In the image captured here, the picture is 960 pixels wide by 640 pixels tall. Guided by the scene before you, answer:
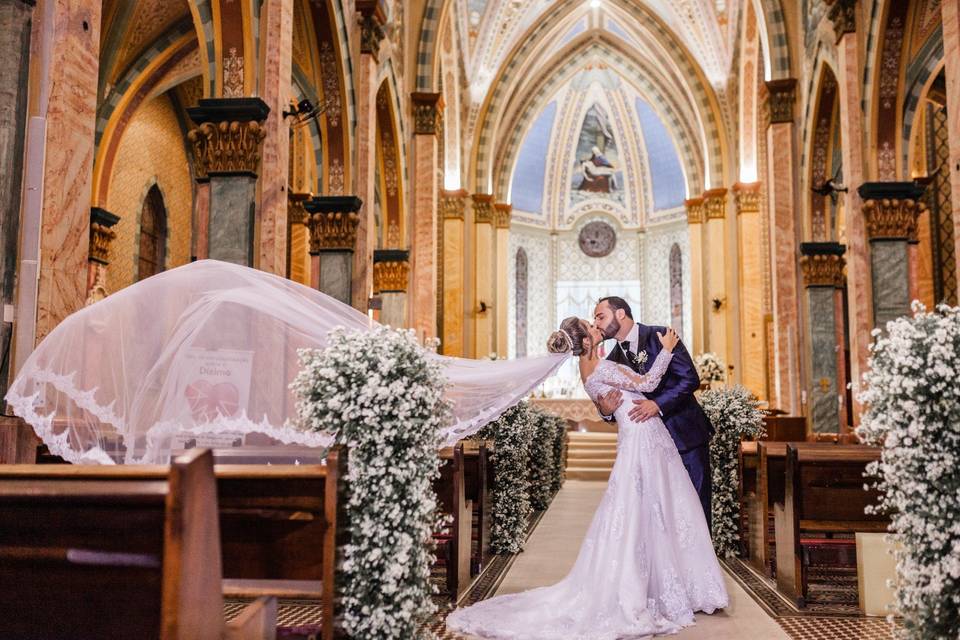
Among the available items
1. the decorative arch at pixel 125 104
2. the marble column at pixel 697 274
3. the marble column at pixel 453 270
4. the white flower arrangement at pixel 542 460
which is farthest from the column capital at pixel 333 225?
the marble column at pixel 697 274

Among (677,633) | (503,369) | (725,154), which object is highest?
(725,154)

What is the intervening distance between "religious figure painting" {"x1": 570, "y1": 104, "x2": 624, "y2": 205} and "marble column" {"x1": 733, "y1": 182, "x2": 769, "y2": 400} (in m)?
7.85

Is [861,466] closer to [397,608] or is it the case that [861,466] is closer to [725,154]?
[397,608]

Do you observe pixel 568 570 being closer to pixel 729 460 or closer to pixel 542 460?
pixel 729 460

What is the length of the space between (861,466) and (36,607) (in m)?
4.67

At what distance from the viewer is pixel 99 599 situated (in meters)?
2.04

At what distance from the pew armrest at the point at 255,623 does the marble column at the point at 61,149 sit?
10.8ft

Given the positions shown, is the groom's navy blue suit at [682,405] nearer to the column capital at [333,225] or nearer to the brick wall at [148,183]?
the column capital at [333,225]

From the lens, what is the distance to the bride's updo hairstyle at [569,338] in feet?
14.6

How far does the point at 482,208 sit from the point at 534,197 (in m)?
6.26

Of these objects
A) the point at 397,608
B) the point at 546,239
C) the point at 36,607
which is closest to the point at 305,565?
the point at 397,608

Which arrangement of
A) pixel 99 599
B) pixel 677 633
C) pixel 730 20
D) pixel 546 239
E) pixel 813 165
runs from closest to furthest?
pixel 99 599 → pixel 677 633 → pixel 813 165 → pixel 730 20 → pixel 546 239

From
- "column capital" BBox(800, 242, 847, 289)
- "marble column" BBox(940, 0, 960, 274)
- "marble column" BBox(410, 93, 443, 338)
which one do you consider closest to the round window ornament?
"marble column" BBox(410, 93, 443, 338)

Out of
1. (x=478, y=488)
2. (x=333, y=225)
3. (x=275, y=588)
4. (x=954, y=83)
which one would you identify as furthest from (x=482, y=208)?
(x=275, y=588)
